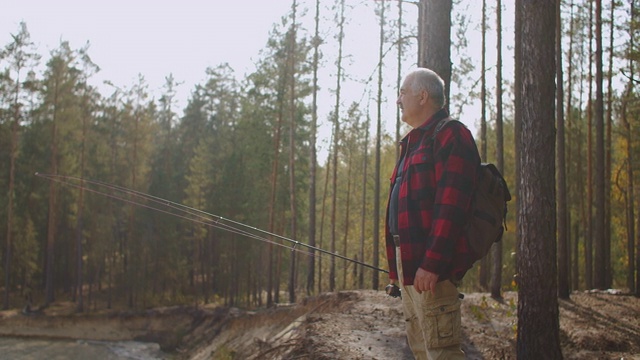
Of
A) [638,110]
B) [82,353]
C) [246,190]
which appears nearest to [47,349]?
[82,353]

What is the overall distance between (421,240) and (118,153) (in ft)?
122

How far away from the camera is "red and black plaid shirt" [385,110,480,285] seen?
305 centimetres

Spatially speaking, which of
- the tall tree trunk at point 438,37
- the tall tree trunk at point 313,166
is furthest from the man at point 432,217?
the tall tree trunk at point 313,166

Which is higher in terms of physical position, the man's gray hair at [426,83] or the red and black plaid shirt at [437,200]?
the man's gray hair at [426,83]

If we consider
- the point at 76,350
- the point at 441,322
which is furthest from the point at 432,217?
the point at 76,350

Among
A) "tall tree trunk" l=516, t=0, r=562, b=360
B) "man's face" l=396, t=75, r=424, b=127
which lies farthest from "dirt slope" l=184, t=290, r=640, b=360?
"man's face" l=396, t=75, r=424, b=127

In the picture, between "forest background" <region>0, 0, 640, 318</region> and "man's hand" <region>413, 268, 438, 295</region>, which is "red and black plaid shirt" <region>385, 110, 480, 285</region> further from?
"forest background" <region>0, 0, 640, 318</region>

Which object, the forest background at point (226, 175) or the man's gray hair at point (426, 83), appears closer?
the man's gray hair at point (426, 83)

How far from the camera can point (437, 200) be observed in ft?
10.2

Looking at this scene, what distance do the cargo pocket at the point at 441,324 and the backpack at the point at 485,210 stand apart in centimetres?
28

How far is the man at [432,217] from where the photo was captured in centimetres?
306

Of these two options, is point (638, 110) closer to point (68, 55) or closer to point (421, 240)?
point (421, 240)

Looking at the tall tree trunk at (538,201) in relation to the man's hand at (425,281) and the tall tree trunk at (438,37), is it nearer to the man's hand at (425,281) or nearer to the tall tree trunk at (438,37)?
the tall tree trunk at (438,37)

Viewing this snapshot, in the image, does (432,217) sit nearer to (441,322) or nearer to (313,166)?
(441,322)
